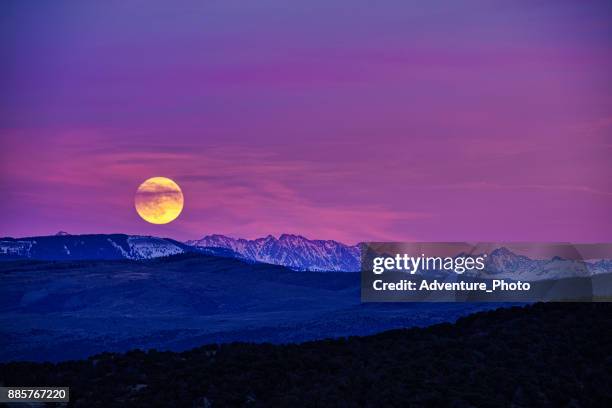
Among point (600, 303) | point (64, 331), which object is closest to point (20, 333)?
point (64, 331)

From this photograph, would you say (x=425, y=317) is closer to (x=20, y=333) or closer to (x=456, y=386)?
(x=20, y=333)

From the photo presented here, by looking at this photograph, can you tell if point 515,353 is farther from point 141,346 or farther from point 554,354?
point 141,346

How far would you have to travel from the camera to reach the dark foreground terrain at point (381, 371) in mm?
43500

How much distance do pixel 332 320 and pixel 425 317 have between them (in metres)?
17.9

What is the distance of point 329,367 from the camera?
1969 inches

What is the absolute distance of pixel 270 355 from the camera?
5278 cm

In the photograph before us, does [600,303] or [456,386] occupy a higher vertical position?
[600,303]

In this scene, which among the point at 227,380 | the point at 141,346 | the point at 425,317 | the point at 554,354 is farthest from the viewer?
the point at 425,317

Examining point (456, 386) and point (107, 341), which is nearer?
point (456, 386)

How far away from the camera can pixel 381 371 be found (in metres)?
47.1

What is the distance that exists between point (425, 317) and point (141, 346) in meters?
52.2

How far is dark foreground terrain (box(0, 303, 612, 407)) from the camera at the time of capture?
43.5 metres

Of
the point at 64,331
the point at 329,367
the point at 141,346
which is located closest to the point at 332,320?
the point at 141,346

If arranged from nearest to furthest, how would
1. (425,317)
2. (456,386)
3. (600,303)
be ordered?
(456,386)
(600,303)
(425,317)
